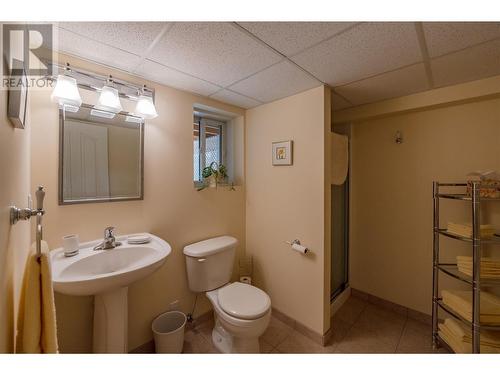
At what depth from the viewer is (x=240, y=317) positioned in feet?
4.23

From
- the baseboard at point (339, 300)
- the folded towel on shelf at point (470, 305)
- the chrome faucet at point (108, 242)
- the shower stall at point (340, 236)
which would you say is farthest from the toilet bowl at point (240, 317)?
the folded towel on shelf at point (470, 305)

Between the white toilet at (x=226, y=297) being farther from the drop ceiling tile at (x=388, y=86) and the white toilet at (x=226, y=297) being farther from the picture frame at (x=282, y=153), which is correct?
the drop ceiling tile at (x=388, y=86)

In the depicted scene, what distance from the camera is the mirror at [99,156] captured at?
1.18 metres

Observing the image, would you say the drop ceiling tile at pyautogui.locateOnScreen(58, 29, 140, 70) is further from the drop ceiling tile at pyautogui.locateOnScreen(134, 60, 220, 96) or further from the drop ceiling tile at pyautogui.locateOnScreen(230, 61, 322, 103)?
the drop ceiling tile at pyautogui.locateOnScreen(230, 61, 322, 103)

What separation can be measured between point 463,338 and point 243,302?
1.48 metres

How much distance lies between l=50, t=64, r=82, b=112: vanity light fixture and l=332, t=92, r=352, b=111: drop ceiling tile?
178 centimetres

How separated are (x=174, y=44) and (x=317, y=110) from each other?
106 cm

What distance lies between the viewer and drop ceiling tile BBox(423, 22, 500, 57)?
3.03ft

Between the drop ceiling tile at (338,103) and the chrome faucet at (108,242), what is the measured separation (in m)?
1.94

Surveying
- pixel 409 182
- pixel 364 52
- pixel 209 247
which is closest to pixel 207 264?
pixel 209 247

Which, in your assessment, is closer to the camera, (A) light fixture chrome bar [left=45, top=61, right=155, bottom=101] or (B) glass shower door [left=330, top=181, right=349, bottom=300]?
(A) light fixture chrome bar [left=45, top=61, right=155, bottom=101]

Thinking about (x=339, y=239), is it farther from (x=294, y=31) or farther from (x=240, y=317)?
(x=294, y=31)

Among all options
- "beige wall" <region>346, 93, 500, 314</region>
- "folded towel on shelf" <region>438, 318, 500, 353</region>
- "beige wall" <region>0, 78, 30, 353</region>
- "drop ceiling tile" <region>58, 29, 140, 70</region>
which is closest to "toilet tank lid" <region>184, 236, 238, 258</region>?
"beige wall" <region>0, 78, 30, 353</region>
